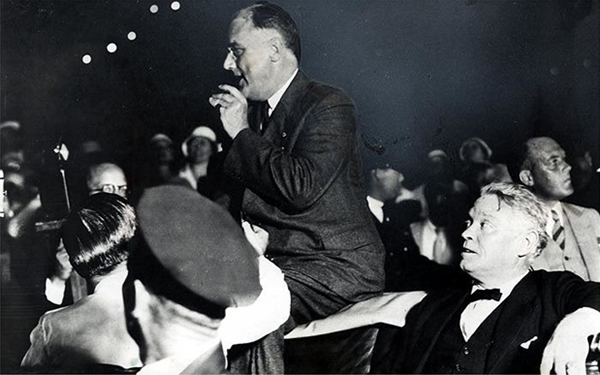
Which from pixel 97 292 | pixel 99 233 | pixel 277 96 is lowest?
pixel 97 292

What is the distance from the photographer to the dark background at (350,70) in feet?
10.4

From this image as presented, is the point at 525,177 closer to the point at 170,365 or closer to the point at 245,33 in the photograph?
the point at 245,33

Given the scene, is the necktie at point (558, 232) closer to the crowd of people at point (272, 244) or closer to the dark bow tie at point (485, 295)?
the crowd of people at point (272, 244)

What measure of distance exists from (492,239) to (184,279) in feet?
3.94

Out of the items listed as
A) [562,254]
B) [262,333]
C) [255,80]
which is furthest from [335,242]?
[562,254]

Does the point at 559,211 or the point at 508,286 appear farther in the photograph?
the point at 559,211

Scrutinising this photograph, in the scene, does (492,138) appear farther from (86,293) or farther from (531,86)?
(86,293)

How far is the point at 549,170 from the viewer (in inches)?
127

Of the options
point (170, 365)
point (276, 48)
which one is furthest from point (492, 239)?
point (170, 365)

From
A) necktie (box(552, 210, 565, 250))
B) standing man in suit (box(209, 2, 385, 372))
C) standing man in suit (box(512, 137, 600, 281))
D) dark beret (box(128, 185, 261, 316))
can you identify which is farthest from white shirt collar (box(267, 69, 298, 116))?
necktie (box(552, 210, 565, 250))

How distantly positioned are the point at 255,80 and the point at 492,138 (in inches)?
37.8

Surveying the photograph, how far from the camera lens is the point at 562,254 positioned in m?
3.21

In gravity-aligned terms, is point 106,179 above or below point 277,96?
below

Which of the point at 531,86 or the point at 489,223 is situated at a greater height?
the point at 531,86
